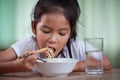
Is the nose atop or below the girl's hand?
atop

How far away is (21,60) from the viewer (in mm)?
1039

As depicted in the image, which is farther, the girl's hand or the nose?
the nose

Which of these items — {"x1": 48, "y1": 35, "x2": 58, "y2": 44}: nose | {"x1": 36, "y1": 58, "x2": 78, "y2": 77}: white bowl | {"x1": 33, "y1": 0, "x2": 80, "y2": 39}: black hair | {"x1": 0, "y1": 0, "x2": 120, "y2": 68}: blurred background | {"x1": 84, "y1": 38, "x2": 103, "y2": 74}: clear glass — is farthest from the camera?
{"x1": 0, "y1": 0, "x2": 120, "y2": 68}: blurred background

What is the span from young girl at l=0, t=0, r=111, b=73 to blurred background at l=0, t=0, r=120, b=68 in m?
1.69

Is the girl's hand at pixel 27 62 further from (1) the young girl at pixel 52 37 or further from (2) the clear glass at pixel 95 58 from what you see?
(2) the clear glass at pixel 95 58

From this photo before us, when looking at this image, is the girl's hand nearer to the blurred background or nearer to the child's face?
the child's face

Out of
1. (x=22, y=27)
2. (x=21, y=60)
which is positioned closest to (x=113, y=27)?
(x=22, y=27)

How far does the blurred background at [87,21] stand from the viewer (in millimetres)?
3221

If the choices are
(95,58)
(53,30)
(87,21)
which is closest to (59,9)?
(53,30)

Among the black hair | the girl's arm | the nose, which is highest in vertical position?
the black hair

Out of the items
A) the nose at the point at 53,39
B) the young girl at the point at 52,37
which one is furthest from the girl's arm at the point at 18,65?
the nose at the point at 53,39

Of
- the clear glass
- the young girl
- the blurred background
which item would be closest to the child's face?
the young girl

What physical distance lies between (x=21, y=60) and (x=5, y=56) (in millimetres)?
367

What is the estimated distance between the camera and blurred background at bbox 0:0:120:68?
3221 mm
